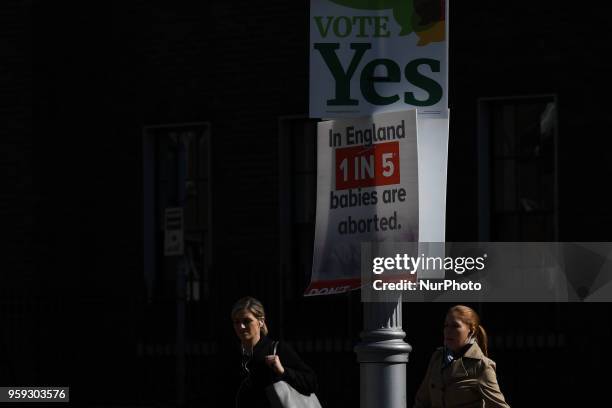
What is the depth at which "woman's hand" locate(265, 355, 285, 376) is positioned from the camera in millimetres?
8626

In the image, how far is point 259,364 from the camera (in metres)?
8.79

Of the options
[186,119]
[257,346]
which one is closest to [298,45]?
[186,119]

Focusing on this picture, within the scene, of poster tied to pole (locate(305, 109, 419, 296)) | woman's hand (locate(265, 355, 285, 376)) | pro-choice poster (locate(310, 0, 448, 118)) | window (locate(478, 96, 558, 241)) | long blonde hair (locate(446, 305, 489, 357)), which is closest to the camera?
poster tied to pole (locate(305, 109, 419, 296))

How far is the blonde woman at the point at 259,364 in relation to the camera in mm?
8680

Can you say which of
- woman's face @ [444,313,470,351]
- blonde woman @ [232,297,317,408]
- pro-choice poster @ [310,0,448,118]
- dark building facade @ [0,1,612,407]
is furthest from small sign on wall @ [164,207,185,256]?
pro-choice poster @ [310,0,448,118]

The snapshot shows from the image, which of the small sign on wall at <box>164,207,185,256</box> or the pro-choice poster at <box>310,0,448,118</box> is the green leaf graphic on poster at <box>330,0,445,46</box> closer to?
the pro-choice poster at <box>310,0,448,118</box>

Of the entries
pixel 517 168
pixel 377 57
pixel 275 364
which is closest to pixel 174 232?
pixel 517 168

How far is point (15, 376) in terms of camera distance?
18641 mm

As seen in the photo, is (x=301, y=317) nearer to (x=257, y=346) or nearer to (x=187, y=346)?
(x=187, y=346)

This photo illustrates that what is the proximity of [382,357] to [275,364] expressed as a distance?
795mm

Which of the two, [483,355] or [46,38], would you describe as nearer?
[483,355]

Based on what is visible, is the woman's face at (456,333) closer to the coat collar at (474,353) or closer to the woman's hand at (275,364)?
the coat collar at (474,353)

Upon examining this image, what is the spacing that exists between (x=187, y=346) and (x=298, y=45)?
3.99 meters

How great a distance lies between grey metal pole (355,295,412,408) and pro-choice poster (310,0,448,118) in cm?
109
